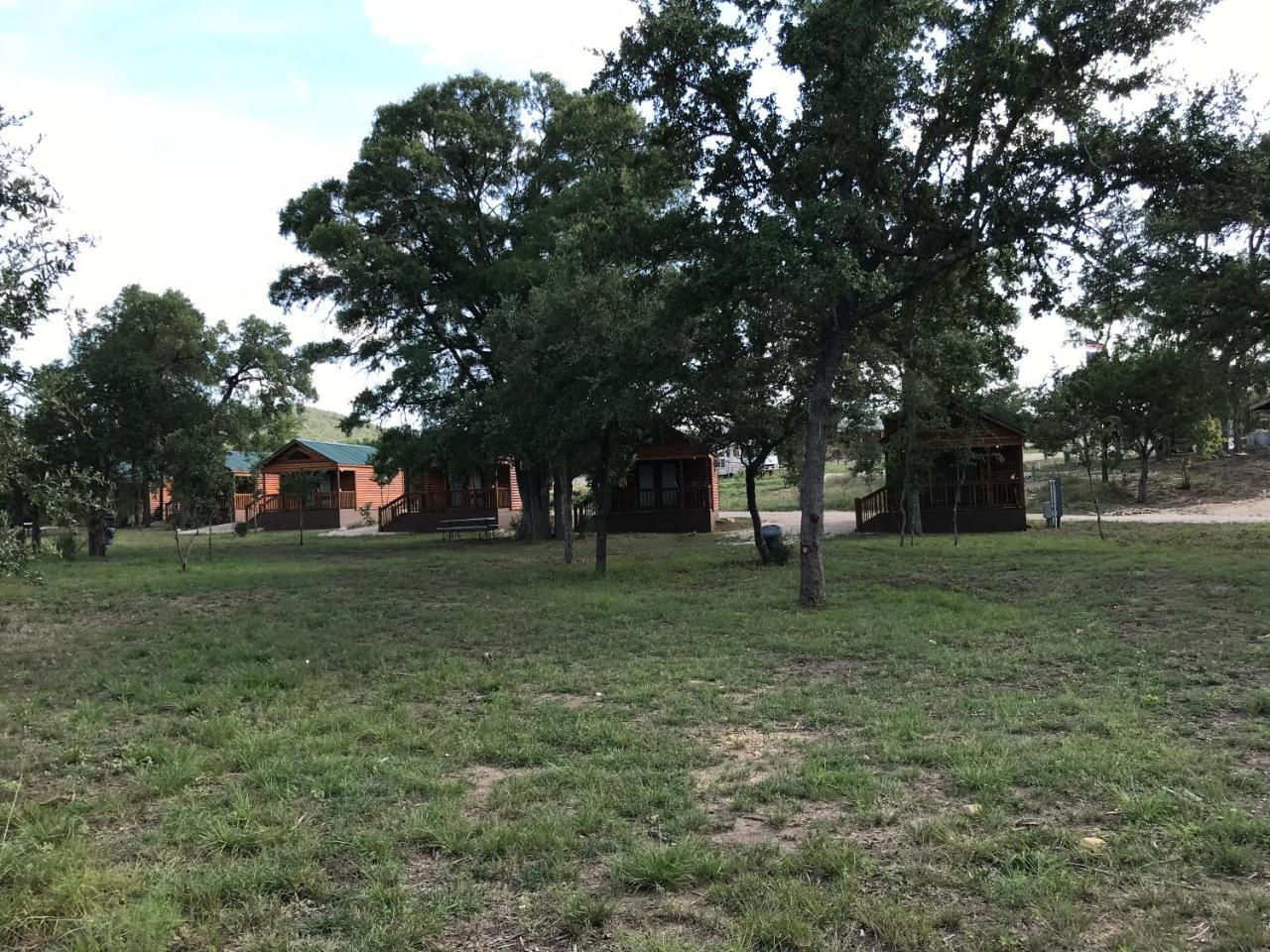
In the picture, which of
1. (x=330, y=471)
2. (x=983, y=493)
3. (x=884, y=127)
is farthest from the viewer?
(x=330, y=471)

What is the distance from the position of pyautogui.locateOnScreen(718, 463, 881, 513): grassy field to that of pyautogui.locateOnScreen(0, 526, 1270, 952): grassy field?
24854 millimetres

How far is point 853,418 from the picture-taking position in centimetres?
1533

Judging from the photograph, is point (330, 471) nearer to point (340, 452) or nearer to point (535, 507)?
point (340, 452)

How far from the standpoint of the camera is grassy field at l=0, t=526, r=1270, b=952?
268cm

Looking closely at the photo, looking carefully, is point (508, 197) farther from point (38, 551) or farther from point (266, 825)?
point (266, 825)

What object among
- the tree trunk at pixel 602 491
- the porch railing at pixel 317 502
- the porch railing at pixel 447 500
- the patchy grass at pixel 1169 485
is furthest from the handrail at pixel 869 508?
the porch railing at pixel 317 502

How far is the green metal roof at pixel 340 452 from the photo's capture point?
3662cm

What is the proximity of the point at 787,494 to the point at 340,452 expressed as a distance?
24583mm

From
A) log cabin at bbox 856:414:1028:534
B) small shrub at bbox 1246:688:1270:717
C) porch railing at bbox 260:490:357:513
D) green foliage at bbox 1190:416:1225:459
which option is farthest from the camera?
porch railing at bbox 260:490:357:513

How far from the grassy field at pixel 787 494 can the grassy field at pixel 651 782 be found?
2485 centimetres

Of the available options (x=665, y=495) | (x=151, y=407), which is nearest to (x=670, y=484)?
(x=665, y=495)

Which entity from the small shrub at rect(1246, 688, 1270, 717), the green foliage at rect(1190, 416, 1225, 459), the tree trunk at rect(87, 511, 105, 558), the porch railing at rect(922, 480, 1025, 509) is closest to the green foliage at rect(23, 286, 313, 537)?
the tree trunk at rect(87, 511, 105, 558)

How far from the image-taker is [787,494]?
152ft

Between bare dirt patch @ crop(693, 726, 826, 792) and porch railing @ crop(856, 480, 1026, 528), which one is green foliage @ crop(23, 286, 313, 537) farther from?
porch railing @ crop(856, 480, 1026, 528)
